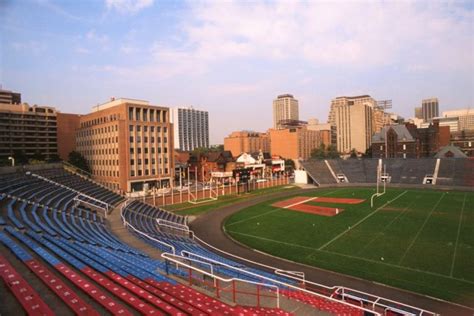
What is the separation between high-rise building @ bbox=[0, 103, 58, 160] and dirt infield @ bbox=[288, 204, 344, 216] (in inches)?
3139

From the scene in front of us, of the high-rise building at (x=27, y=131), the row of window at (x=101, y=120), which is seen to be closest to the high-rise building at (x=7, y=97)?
the high-rise building at (x=27, y=131)

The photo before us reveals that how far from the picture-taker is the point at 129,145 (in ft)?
210

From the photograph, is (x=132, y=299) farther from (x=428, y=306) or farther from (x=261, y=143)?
(x=261, y=143)

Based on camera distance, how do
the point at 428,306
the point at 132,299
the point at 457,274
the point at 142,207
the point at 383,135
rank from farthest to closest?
1. the point at 383,135
2. the point at 142,207
3. the point at 457,274
4. the point at 428,306
5. the point at 132,299

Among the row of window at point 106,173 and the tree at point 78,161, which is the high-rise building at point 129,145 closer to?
the row of window at point 106,173

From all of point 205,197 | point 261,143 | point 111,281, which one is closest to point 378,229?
point 111,281

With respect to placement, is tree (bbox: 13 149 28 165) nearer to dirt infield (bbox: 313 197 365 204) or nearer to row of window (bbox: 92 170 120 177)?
row of window (bbox: 92 170 120 177)

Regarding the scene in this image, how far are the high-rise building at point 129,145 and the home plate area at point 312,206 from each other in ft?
96.1

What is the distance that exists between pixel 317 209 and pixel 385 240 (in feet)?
58.5

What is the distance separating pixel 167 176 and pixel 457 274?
196 feet

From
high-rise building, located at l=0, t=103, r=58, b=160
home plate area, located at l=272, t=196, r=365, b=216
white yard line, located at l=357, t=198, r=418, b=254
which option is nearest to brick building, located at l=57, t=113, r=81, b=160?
high-rise building, located at l=0, t=103, r=58, b=160

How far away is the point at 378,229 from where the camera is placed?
1377 inches

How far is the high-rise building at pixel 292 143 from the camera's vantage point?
162 m

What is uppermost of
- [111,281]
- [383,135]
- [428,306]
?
[383,135]
